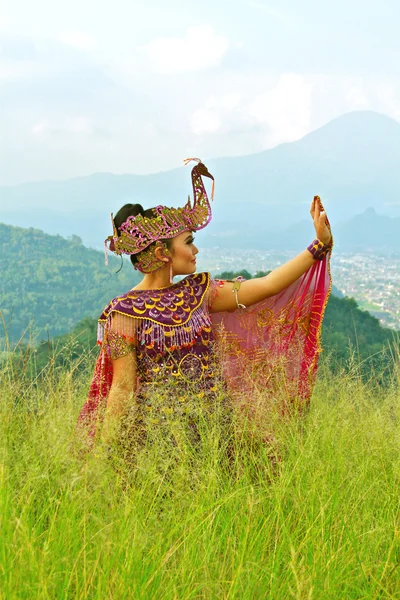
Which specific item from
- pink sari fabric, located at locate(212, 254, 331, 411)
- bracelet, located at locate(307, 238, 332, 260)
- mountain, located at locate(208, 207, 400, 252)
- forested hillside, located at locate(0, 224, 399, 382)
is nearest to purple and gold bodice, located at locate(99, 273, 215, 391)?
pink sari fabric, located at locate(212, 254, 331, 411)

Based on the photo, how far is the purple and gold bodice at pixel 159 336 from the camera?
10.1 feet

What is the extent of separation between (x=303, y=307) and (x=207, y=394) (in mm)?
705

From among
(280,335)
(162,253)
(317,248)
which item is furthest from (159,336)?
(317,248)

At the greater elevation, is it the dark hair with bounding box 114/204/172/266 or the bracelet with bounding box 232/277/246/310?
the dark hair with bounding box 114/204/172/266

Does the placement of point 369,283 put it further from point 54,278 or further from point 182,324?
point 182,324

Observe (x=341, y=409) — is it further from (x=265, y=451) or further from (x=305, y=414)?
(x=265, y=451)

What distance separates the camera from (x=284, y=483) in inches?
102

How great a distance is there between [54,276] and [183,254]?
727 inches

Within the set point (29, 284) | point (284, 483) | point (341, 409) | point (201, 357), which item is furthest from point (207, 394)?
point (29, 284)

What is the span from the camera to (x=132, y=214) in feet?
10.3

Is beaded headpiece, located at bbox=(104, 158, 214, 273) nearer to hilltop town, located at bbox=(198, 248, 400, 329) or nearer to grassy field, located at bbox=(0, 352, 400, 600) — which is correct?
grassy field, located at bbox=(0, 352, 400, 600)

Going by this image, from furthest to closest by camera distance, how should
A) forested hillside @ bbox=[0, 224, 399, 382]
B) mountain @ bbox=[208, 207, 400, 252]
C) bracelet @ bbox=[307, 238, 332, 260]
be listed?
mountain @ bbox=[208, 207, 400, 252], forested hillside @ bbox=[0, 224, 399, 382], bracelet @ bbox=[307, 238, 332, 260]

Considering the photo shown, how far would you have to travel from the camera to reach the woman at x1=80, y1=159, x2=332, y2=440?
308 cm

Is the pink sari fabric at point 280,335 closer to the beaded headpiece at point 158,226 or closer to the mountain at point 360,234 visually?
the beaded headpiece at point 158,226
